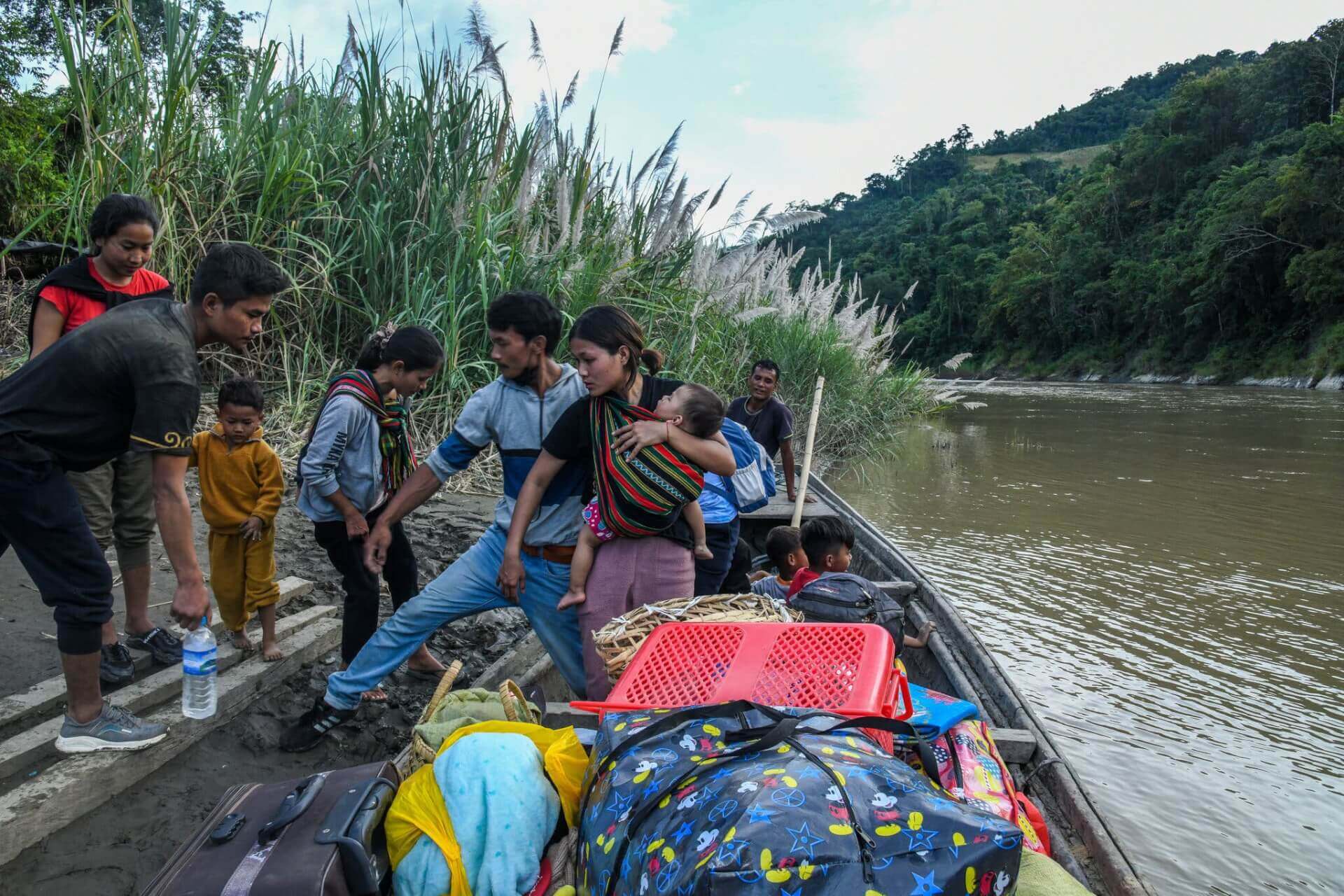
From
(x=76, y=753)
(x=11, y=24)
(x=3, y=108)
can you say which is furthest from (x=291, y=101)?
(x=11, y=24)

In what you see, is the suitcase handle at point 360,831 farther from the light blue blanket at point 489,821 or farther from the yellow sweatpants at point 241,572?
the yellow sweatpants at point 241,572

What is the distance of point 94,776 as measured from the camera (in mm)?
2059

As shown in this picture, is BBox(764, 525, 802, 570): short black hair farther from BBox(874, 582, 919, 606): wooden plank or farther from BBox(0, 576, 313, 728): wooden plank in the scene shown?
BBox(0, 576, 313, 728): wooden plank

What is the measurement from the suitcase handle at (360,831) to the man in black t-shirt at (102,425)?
2.37 ft

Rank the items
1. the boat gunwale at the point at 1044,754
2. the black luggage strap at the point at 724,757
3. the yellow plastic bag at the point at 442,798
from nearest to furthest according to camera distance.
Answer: the black luggage strap at the point at 724,757, the yellow plastic bag at the point at 442,798, the boat gunwale at the point at 1044,754

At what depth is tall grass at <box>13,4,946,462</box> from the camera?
4.19 meters

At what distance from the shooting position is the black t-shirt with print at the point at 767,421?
5352mm

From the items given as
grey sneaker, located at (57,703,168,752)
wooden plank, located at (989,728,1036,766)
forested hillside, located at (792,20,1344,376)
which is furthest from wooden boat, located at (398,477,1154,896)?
forested hillside, located at (792,20,1344,376)

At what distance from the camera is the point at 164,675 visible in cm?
263

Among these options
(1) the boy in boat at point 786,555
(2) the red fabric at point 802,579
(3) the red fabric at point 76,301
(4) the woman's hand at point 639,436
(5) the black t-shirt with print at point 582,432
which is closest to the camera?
(4) the woman's hand at point 639,436

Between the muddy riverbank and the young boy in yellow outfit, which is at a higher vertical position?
the young boy in yellow outfit

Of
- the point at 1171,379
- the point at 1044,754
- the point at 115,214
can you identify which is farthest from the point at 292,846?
the point at 1171,379

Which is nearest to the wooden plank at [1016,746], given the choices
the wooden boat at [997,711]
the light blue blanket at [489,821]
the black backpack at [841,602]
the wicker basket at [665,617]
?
the wooden boat at [997,711]

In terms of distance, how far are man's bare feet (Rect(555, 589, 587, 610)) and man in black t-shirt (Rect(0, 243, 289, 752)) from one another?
84cm
